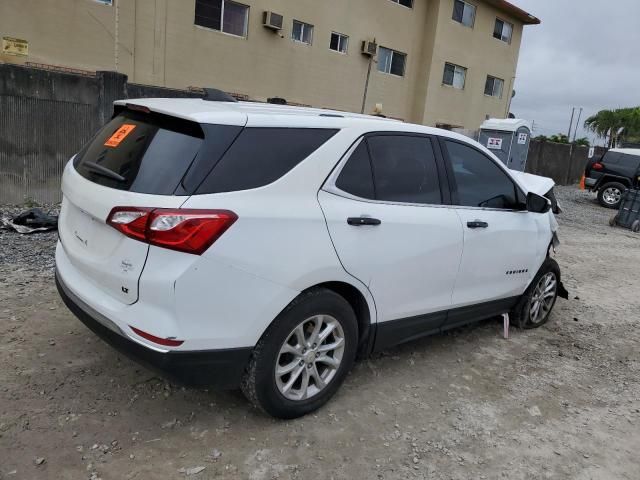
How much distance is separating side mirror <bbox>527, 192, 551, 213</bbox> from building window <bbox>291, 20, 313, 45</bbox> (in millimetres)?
14117

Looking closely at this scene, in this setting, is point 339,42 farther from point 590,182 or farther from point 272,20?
point 590,182

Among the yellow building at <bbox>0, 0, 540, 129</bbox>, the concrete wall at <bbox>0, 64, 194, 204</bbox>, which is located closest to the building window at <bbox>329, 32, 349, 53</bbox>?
the yellow building at <bbox>0, 0, 540, 129</bbox>

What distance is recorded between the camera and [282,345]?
2746 mm

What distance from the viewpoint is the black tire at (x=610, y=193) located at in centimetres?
1586

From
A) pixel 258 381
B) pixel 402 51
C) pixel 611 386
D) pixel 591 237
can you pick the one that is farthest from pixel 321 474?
pixel 402 51

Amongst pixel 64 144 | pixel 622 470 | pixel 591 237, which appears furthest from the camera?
pixel 591 237

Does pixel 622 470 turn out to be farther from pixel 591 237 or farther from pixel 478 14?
pixel 478 14

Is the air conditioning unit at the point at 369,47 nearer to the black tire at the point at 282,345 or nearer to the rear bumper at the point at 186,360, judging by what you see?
the black tire at the point at 282,345

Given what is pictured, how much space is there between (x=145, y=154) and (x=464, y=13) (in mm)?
22675

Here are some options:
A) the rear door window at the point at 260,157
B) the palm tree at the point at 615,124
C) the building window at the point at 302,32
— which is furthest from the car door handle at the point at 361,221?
the palm tree at the point at 615,124

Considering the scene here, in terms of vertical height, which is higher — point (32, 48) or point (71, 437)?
point (32, 48)

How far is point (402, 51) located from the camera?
20.6m

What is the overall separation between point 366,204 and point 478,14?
22.8 meters

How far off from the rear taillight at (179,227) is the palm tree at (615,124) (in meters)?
51.7
